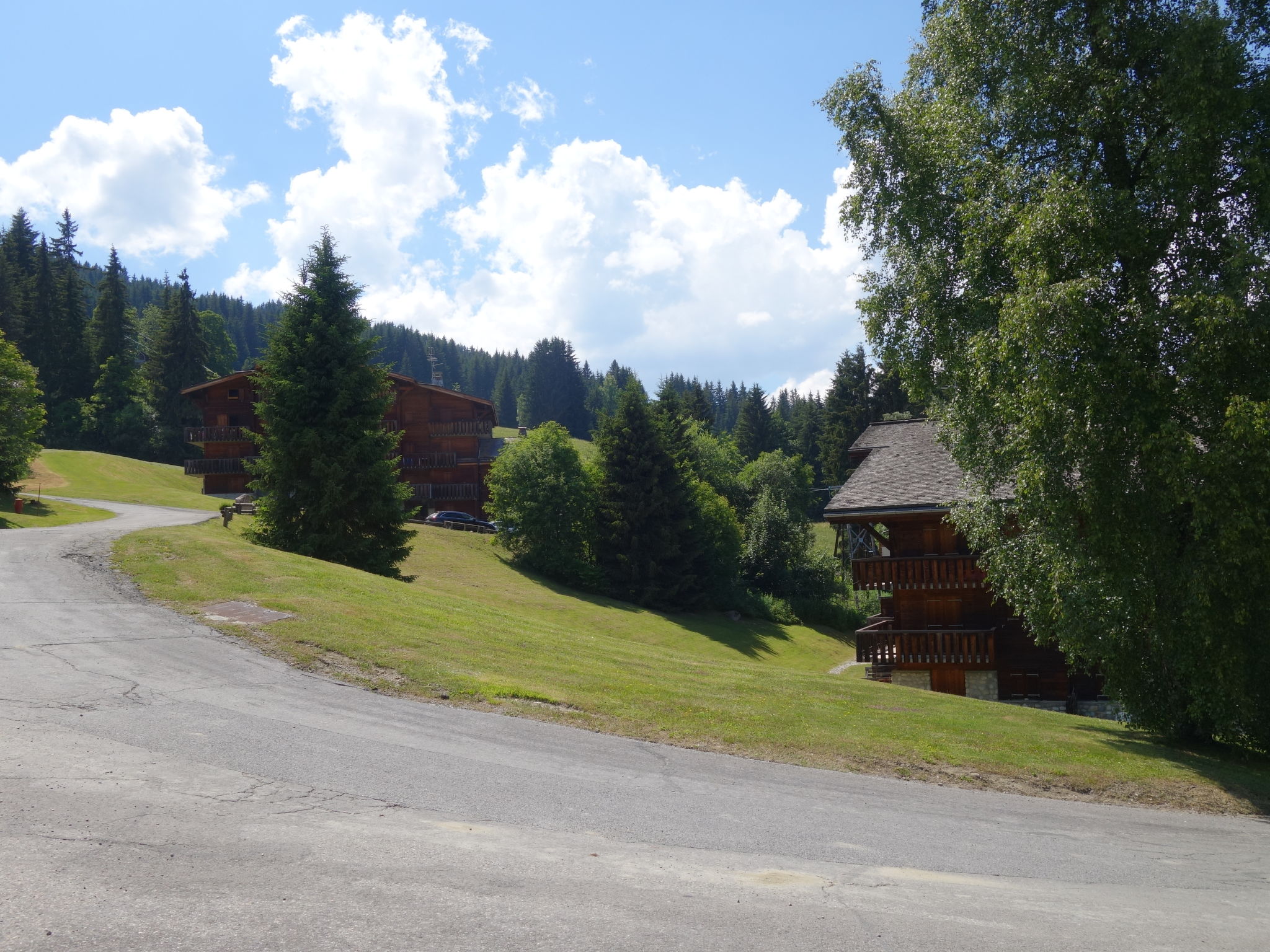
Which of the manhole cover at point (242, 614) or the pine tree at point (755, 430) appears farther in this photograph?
the pine tree at point (755, 430)

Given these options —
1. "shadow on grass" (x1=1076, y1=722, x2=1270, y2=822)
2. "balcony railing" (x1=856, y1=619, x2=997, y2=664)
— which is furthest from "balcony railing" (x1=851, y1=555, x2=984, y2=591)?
"shadow on grass" (x1=1076, y1=722, x2=1270, y2=822)

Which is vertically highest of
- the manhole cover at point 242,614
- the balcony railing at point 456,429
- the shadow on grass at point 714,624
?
the balcony railing at point 456,429

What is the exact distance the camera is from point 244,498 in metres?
44.9

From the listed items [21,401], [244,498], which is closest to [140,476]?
[21,401]

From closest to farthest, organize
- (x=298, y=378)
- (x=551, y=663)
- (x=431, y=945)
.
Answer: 1. (x=431, y=945)
2. (x=551, y=663)
3. (x=298, y=378)

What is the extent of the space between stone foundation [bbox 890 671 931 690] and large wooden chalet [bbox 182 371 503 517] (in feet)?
141

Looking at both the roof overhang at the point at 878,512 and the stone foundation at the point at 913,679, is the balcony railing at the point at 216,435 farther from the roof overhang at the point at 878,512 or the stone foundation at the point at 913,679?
the stone foundation at the point at 913,679

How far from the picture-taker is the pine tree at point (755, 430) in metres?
111

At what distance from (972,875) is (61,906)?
7.27 meters

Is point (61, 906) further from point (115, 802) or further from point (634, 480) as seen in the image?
point (634, 480)

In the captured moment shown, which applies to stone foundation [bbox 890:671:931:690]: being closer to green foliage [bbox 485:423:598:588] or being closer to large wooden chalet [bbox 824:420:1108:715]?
large wooden chalet [bbox 824:420:1108:715]

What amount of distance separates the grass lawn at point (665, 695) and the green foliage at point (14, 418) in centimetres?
3025

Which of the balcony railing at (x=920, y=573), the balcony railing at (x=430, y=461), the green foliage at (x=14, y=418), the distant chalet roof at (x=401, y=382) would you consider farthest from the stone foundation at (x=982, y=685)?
the green foliage at (x=14, y=418)

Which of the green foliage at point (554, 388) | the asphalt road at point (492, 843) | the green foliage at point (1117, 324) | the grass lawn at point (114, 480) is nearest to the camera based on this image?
the asphalt road at point (492, 843)
